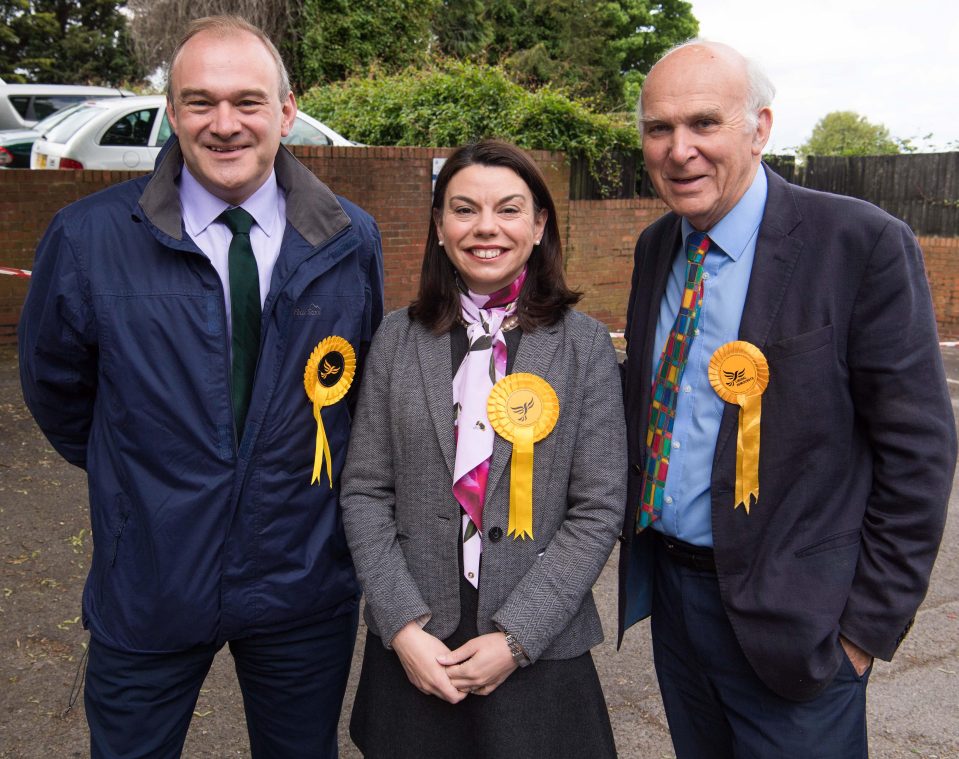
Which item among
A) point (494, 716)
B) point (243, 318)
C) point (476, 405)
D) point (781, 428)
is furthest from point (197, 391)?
point (781, 428)

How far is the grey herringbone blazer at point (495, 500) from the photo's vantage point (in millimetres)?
2219

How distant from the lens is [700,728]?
247 cm

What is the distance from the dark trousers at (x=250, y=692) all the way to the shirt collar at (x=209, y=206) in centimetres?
107

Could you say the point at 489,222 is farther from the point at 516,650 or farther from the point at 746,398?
the point at 516,650

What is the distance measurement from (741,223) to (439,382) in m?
0.83

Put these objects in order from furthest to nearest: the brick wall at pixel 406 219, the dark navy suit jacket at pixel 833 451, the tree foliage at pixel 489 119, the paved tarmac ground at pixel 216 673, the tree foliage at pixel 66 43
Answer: the tree foliage at pixel 66 43 → the tree foliage at pixel 489 119 → the brick wall at pixel 406 219 → the paved tarmac ground at pixel 216 673 → the dark navy suit jacket at pixel 833 451

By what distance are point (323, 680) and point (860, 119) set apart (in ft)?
165

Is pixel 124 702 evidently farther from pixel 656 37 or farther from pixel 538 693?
pixel 656 37

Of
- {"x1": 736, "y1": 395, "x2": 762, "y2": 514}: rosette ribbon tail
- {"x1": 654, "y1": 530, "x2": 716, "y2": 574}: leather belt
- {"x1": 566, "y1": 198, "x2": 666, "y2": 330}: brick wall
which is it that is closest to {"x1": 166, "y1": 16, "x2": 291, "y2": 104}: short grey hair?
{"x1": 736, "y1": 395, "x2": 762, "y2": 514}: rosette ribbon tail

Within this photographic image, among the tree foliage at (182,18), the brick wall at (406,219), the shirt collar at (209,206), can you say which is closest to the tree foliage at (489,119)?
the brick wall at (406,219)

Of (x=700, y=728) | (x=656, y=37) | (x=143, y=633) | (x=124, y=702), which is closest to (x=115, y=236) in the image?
(x=143, y=633)

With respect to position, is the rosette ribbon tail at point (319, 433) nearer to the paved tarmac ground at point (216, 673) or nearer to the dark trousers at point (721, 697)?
the dark trousers at point (721, 697)

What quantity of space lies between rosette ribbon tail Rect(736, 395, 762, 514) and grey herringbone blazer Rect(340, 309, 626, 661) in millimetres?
291

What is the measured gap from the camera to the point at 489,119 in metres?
10.8
